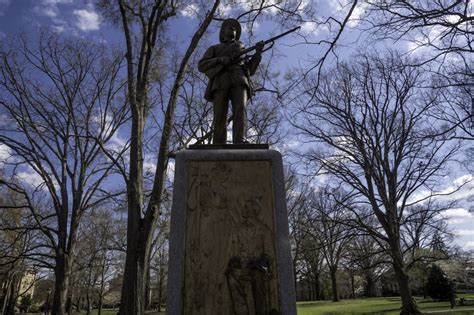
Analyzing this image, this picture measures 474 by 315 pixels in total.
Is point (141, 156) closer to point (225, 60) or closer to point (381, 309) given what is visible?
point (225, 60)

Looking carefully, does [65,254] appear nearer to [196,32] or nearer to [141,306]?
[141,306]

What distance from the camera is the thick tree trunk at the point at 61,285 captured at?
1266 cm

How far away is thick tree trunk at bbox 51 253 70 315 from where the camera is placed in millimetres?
12656

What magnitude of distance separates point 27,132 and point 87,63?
4.27 m

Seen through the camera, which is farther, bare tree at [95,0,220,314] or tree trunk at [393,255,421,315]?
tree trunk at [393,255,421,315]

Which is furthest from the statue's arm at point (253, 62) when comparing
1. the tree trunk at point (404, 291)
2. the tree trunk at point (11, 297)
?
the tree trunk at point (11, 297)

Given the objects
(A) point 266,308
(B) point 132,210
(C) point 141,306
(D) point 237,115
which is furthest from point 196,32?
(A) point 266,308

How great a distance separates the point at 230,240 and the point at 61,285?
12.5m

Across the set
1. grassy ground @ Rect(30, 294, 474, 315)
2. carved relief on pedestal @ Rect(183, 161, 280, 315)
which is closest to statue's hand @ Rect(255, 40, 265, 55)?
carved relief on pedestal @ Rect(183, 161, 280, 315)

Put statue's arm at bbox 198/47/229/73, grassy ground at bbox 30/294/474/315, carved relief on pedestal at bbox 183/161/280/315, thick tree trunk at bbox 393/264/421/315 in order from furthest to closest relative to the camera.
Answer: grassy ground at bbox 30/294/474/315 → thick tree trunk at bbox 393/264/421/315 → statue's arm at bbox 198/47/229/73 → carved relief on pedestal at bbox 183/161/280/315

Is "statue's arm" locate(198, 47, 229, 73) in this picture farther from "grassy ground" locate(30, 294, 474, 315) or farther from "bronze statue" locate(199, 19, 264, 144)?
"grassy ground" locate(30, 294, 474, 315)

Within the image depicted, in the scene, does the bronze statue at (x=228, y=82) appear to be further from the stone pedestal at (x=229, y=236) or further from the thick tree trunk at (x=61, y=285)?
the thick tree trunk at (x=61, y=285)

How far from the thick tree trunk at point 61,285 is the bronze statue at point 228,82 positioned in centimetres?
1195

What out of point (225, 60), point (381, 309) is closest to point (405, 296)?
point (381, 309)
